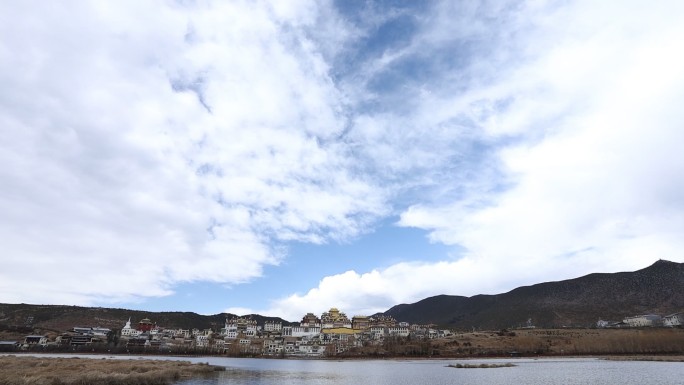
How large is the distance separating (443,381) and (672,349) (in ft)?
351

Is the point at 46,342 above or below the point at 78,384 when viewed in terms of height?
above

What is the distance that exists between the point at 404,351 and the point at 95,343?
129m

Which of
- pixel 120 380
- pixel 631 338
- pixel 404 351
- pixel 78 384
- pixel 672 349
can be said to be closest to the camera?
pixel 78 384

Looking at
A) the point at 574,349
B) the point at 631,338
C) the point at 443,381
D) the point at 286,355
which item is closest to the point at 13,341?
the point at 286,355

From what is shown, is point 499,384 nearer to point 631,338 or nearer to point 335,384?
point 335,384

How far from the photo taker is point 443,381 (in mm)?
63594

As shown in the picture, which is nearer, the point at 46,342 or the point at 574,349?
the point at 574,349

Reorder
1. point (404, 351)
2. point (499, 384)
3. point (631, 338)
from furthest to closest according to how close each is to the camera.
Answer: point (404, 351) → point (631, 338) → point (499, 384)

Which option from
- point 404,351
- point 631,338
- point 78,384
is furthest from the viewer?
point 404,351

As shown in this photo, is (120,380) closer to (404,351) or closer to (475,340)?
(404,351)

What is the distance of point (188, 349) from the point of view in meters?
199

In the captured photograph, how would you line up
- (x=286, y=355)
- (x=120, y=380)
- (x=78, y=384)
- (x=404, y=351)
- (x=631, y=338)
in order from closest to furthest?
1. (x=78, y=384)
2. (x=120, y=380)
3. (x=631, y=338)
4. (x=404, y=351)
5. (x=286, y=355)

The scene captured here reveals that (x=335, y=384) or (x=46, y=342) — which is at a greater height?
(x=46, y=342)

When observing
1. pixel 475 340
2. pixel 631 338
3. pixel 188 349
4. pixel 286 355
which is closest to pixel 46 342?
pixel 188 349
